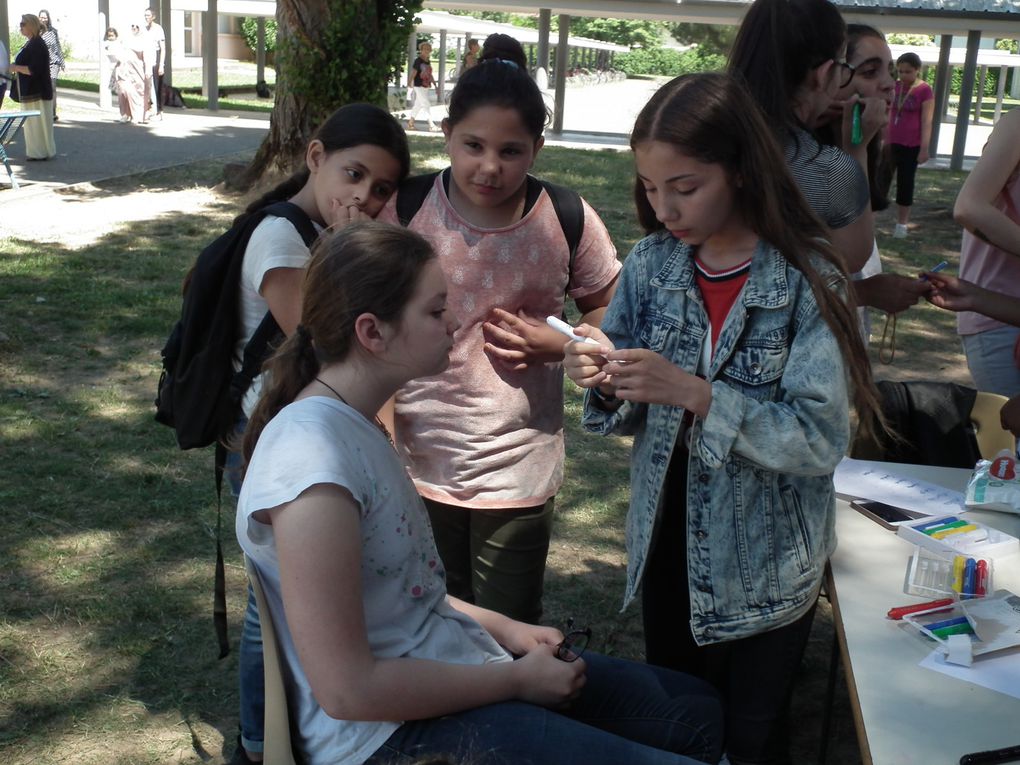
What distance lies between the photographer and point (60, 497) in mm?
4379

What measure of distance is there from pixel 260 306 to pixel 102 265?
6363 mm

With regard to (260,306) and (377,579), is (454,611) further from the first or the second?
(260,306)

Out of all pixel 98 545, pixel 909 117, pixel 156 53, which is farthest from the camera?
pixel 156 53

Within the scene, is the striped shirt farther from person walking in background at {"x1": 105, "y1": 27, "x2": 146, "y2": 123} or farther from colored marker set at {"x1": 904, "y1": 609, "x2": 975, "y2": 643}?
person walking in background at {"x1": 105, "y1": 27, "x2": 146, "y2": 123}

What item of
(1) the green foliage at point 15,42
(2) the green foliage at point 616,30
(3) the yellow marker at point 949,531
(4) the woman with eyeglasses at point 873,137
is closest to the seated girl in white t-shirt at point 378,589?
(3) the yellow marker at point 949,531

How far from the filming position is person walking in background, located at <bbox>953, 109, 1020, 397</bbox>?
301 centimetres

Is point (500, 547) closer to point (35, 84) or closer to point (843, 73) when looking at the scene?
point (843, 73)

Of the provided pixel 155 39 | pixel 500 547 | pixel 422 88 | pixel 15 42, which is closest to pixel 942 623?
pixel 500 547

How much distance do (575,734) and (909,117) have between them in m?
11.6

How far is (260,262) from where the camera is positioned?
2.40 meters

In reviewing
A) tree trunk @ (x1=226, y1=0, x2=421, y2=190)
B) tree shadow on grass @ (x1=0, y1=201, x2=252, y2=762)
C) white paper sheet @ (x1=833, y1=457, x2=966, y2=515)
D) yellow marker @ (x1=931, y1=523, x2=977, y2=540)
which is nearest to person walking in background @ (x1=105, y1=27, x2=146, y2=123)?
tree trunk @ (x1=226, y1=0, x2=421, y2=190)

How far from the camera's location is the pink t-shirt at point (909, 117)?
1191 cm

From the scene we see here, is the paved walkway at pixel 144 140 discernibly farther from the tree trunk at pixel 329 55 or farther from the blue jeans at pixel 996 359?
the blue jeans at pixel 996 359

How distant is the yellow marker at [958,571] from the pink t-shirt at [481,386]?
907mm
